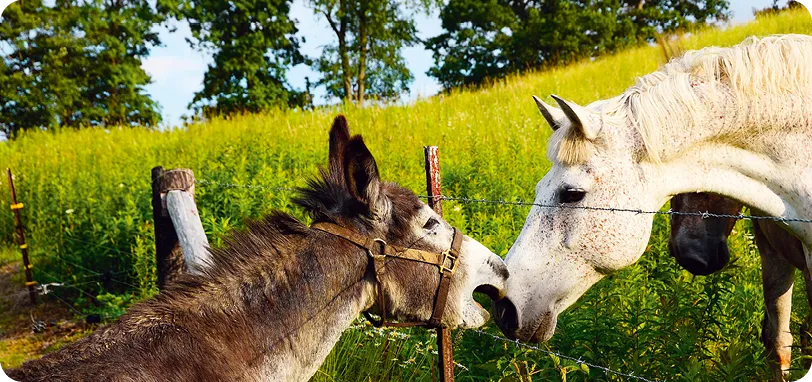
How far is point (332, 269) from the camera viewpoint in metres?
2.69

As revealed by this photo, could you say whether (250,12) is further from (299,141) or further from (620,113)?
(620,113)

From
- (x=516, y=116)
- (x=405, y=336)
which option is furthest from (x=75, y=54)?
(x=405, y=336)

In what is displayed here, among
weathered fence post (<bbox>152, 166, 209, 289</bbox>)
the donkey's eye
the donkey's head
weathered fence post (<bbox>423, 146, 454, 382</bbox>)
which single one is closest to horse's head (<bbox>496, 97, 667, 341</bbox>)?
the donkey's head

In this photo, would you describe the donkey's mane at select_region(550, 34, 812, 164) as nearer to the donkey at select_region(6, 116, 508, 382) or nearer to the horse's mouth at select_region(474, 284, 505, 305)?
the horse's mouth at select_region(474, 284, 505, 305)

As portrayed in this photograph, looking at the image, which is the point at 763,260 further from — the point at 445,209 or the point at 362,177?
the point at 445,209

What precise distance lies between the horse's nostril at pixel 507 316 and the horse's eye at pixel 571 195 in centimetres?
57

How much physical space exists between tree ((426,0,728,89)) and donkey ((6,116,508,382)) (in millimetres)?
33157

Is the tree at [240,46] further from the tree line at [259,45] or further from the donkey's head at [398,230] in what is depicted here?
the donkey's head at [398,230]

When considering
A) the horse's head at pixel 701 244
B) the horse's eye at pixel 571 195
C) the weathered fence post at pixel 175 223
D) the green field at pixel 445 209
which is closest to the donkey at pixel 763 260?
the horse's head at pixel 701 244

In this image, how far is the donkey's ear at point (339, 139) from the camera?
8.66 feet

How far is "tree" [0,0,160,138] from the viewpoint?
28.8 meters

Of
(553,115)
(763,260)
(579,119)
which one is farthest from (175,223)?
(763,260)

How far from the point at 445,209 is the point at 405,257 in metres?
4.02

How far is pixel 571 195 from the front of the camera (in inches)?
125
